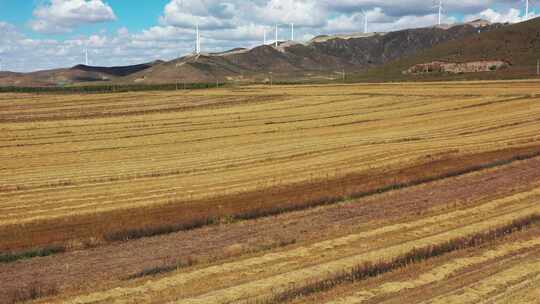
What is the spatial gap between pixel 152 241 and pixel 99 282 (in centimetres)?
512

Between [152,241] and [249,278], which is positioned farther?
[152,241]

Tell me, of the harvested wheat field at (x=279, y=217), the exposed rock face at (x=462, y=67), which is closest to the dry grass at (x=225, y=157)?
the harvested wheat field at (x=279, y=217)

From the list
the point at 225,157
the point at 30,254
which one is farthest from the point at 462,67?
the point at 30,254

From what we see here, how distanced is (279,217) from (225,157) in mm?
21124

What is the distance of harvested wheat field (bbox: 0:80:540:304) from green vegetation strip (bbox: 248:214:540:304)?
68 millimetres

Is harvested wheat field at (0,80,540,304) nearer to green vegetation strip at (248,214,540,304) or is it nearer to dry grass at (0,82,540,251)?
green vegetation strip at (248,214,540,304)

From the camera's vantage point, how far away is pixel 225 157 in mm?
44562

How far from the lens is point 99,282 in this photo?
52.3 ft

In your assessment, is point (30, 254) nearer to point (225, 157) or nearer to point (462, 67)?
point (225, 157)

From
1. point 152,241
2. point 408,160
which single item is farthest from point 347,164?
point 152,241

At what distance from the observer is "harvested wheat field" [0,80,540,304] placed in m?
15.3

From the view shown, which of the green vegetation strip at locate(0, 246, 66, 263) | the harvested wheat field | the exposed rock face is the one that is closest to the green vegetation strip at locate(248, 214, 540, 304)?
the harvested wheat field

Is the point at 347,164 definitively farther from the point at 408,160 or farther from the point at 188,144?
the point at 188,144

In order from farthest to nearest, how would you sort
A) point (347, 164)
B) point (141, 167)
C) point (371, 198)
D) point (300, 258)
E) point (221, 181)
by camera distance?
point (141, 167) < point (347, 164) < point (221, 181) < point (371, 198) < point (300, 258)
